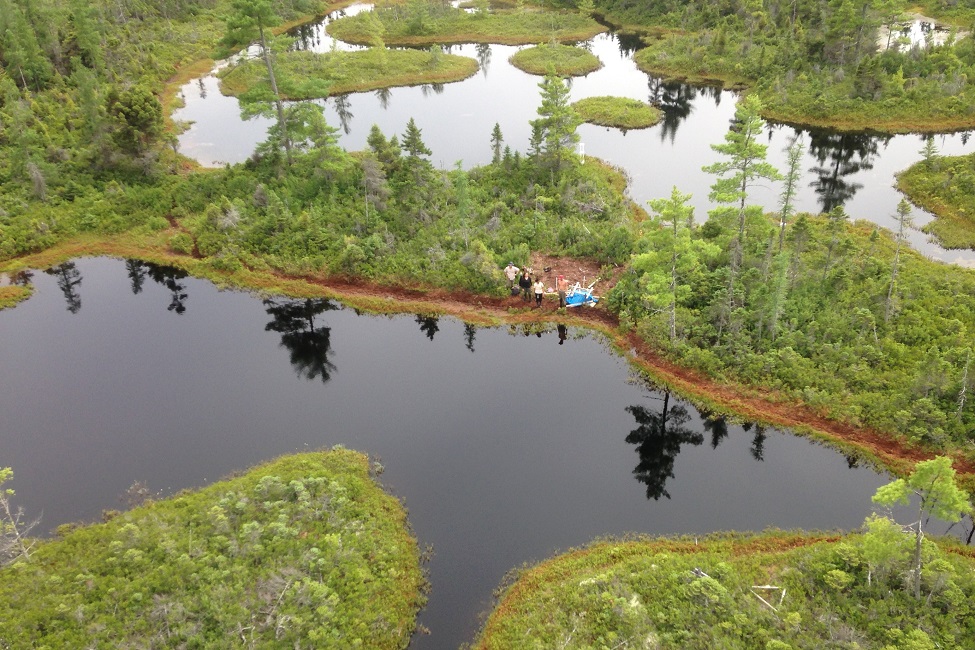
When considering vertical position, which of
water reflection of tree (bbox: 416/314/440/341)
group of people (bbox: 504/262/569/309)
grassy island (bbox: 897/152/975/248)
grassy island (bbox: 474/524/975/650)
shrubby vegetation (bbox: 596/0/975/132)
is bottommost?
grassy island (bbox: 474/524/975/650)

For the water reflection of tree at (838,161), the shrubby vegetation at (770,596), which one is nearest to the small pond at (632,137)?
the water reflection of tree at (838,161)

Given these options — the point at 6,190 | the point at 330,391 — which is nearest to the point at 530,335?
the point at 330,391

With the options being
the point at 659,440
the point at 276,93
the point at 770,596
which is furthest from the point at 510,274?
the point at 276,93

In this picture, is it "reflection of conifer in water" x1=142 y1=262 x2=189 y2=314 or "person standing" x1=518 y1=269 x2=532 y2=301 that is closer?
"person standing" x1=518 y1=269 x2=532 y2=301

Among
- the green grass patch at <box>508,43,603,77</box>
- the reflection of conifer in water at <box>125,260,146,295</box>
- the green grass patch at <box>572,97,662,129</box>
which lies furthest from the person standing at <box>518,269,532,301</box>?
the green grass patch at <box>508,43,603,77</box>

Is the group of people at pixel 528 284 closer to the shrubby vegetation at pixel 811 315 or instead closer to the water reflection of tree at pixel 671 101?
the shrubby vegetation at pixel 811 315

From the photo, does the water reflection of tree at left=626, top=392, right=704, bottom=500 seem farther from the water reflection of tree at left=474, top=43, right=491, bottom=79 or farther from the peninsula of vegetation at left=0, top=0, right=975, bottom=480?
the water reflection of tree at left=474, top=43, right=491, bottom=79
